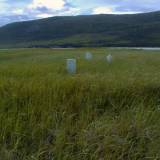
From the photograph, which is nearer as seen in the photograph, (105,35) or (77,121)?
(77,121)

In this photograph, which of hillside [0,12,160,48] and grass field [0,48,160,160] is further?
hillside [0,12,160,48]

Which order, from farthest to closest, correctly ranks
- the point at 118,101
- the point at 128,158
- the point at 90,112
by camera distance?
the point at 118,101 < the point at 90,112 < the point at 128,158

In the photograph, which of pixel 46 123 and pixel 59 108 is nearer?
pixel 46 123

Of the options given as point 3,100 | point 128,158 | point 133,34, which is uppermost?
point 3,100

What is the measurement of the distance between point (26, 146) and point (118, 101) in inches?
74.8

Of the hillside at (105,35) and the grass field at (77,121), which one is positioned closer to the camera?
the grass field at (77,121)

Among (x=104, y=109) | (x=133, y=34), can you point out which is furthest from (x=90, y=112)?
(x=133, y=34)

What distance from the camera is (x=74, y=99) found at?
6.95 m

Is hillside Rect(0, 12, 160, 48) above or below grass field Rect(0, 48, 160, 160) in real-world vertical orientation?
below

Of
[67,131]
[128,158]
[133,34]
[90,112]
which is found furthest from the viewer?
[133,34]

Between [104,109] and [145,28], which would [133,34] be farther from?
[104,109]

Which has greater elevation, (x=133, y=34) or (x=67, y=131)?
(x=67, y=131)

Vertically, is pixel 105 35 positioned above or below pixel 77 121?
below

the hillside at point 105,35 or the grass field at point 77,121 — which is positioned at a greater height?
the grass field at point 77,121
